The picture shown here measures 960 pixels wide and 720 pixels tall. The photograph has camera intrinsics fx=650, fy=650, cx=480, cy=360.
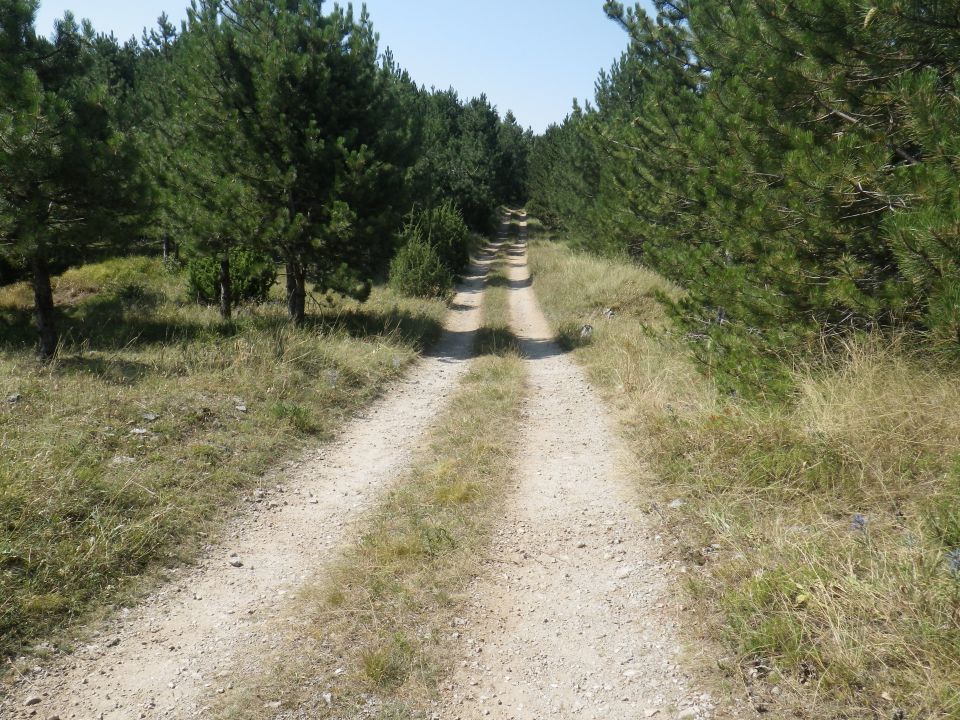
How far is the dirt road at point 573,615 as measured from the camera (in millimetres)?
3262

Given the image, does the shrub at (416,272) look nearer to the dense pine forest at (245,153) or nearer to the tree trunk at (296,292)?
the dense pine forest at (245,153)

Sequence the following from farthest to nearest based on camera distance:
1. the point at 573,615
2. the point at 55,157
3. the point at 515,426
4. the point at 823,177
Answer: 1. the point at 55,157
2. the point at 515,426
3. the point at 823,177
4. the point at 573,615

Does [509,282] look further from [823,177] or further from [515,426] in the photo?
[823,177]

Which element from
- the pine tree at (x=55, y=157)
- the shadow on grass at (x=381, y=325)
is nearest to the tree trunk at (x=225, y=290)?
the shadow on grass at (x=381, y=325)

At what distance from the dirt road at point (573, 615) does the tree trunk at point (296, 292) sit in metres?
7.52

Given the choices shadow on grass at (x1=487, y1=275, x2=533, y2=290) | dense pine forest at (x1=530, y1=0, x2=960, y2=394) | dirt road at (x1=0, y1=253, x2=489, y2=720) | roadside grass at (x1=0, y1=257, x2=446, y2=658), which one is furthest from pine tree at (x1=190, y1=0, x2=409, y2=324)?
shadow on grass at (x1=487, y1=275, x2=533, y2=290)

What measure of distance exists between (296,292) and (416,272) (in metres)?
6.66

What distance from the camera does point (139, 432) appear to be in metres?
6.23

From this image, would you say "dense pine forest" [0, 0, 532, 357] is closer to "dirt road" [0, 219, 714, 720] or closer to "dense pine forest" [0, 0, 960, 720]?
"dense pine forest" [0, 0, 960, 720]

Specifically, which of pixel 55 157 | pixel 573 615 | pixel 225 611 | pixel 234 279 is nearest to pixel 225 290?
pixel 234 279

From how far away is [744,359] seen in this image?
6.07 meters

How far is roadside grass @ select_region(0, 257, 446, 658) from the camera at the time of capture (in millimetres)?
4176

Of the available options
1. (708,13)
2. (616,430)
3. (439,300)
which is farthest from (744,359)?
(439,300)

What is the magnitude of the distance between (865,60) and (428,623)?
543 cm
